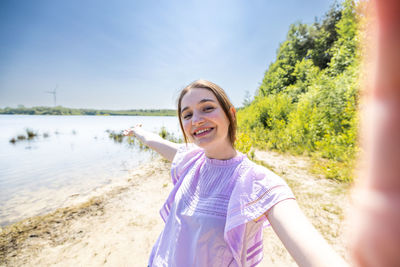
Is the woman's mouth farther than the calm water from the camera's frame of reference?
No

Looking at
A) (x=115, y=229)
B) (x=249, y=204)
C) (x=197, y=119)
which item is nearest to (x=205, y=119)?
(x=197, y=119)

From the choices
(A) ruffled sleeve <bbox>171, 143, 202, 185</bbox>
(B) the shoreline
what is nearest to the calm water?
(B) the shoreline

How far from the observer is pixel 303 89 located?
53.6 ft

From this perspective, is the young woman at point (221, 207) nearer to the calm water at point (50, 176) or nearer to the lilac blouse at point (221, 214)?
the lilac blouse at point (221, 214)

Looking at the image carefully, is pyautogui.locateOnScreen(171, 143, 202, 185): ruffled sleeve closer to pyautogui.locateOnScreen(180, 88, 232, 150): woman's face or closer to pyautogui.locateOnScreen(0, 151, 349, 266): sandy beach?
pyautogui.locateOnScreen(180, 88, 232, 150): woman's face

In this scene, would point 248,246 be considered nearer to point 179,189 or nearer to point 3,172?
point 179,189

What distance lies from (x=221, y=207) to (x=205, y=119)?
0.68 metres

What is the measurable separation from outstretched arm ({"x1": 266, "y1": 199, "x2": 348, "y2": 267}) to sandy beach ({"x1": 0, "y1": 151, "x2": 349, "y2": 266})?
227cm

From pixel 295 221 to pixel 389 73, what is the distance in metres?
0.78

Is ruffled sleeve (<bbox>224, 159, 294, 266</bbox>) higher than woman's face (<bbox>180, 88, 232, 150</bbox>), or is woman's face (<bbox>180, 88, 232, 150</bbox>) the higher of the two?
woman's face (<bbox>180, 88, 232, 150</bbox>)

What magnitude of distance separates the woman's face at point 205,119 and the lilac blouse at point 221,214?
8.1 inches

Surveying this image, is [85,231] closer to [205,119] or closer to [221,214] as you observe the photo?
[221,214]

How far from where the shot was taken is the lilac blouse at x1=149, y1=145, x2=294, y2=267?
999 millimetres

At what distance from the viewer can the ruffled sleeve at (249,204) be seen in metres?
0.96
